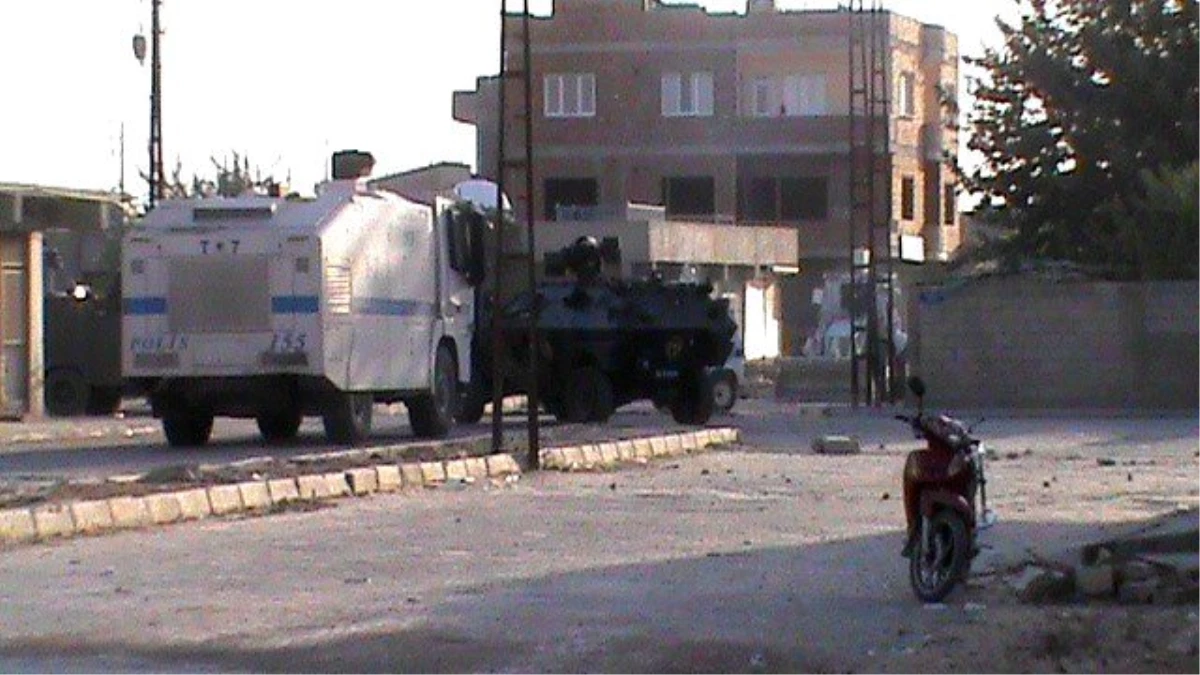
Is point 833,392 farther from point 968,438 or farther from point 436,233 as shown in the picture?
point 968,438

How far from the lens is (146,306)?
27266 millimetres

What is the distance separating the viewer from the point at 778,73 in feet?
238

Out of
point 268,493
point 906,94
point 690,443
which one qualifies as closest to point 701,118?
point 906,94

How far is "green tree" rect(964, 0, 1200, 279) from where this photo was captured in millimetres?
46875

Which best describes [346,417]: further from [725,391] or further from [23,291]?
[725,391]

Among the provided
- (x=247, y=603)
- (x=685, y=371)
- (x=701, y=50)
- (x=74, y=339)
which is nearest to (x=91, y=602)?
(x=247, y=603)

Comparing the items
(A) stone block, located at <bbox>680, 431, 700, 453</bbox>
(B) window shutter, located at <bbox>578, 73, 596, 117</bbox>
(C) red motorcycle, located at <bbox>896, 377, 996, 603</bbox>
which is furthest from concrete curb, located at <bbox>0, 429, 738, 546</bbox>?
(B) window shutter, located at <bbox>578, 73, 596, 117</bbox>

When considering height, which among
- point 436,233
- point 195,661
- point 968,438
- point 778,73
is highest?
point 778,73

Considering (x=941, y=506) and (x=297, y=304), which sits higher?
(x=297, y=304)

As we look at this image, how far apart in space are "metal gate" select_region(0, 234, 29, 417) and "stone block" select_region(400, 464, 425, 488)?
15909 mm

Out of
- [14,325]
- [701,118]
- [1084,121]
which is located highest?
[701,118]

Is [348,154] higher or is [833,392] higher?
[348,154]

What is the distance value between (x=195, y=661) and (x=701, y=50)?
2418 inches

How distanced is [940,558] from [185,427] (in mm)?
16405
